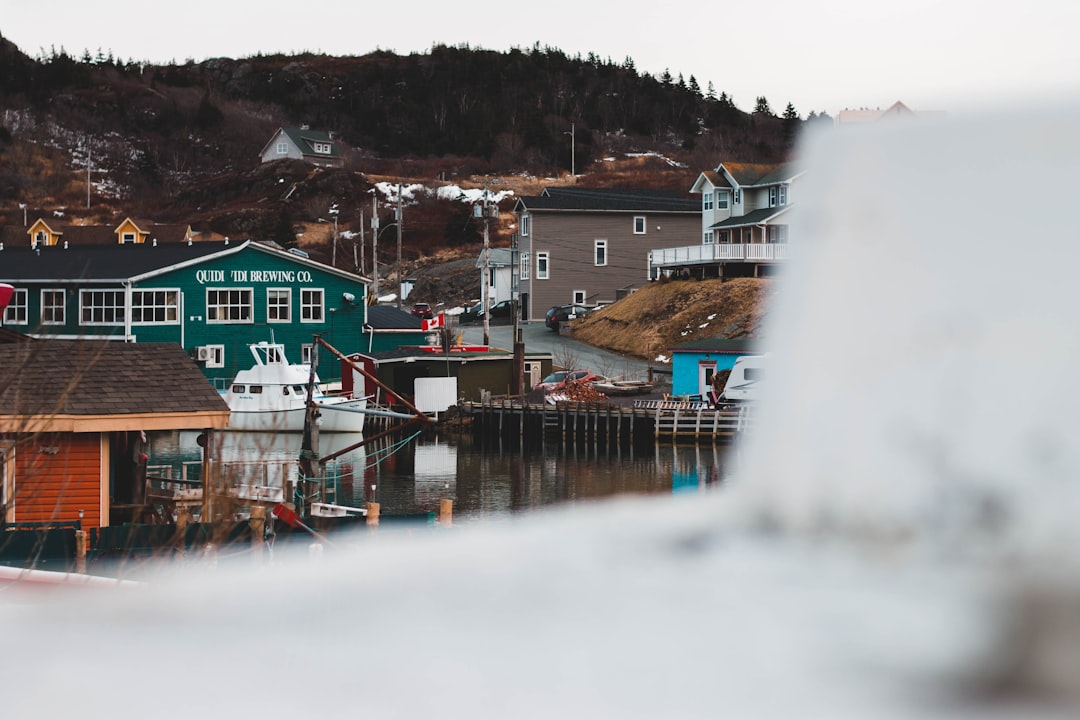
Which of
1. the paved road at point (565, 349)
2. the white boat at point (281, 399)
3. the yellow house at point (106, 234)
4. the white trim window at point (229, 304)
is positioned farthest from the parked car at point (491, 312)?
the white boat at point (281, 399)

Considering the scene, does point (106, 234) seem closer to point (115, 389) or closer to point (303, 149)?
point (303, 149)

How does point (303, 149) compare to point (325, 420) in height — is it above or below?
above

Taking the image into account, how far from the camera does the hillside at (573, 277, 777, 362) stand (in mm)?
56688

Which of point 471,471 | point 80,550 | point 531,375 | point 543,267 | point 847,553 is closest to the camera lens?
point 847,553

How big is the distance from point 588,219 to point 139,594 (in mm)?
69635

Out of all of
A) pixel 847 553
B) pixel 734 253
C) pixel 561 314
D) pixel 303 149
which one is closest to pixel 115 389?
pixel 847 553

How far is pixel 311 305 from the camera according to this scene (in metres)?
52.5

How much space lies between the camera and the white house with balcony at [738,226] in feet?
205

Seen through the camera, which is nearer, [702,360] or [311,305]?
[702,360]

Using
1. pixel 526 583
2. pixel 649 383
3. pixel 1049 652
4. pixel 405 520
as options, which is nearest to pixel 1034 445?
pixel 1049 652

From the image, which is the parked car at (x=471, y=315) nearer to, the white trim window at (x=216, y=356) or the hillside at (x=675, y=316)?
the hillside at (x=675, y=316)

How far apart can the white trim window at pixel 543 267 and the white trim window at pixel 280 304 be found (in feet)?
74.7

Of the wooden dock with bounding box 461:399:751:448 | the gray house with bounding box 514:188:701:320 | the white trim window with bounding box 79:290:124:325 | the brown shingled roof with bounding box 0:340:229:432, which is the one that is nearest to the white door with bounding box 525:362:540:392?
the wooden dock with bounding box 461:399:751:448

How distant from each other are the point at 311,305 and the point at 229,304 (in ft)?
10.7
